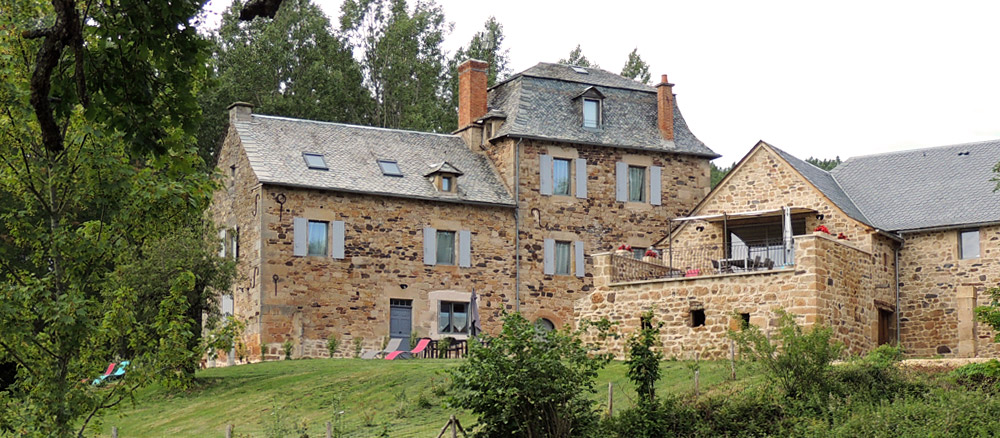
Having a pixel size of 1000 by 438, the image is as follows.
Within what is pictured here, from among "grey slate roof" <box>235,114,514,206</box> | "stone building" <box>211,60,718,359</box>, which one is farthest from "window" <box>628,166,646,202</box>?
"grey slate roof" <box>235,114,514,206</box>

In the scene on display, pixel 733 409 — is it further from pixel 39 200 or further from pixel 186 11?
pixel 186 11

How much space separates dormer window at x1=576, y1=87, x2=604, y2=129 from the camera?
39906 mm

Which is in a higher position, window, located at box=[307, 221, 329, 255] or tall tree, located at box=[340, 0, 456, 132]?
tall tree, located at box=[340, 0, 456, 132]

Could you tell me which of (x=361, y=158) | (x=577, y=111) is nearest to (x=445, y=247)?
(x=361, y=158)

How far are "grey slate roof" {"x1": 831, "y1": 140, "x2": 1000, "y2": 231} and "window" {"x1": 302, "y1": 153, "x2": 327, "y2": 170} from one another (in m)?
13.5

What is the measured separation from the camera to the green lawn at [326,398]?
23.2m

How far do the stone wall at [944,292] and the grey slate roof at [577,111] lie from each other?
1056cm

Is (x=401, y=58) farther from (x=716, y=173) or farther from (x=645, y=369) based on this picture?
(x=645, y=369)

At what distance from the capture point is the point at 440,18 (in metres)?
53.1

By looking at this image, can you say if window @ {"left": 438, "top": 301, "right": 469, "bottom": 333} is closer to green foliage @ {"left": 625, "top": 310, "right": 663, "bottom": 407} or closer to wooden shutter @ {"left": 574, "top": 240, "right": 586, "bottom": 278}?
wooden shutter @ {"left": 574, "top": 240, "right": 586, "bottom": 278}

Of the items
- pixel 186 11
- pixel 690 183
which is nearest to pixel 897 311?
pixel 690 183

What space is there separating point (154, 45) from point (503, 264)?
28.5 meters

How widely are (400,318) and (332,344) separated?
9.56ft

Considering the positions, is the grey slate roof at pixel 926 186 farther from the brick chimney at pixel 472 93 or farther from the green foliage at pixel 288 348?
the green foliage at pixel 288 348
